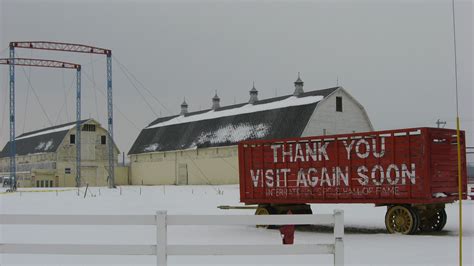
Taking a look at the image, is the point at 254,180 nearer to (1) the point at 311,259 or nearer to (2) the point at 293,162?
(2) the point at 293,162

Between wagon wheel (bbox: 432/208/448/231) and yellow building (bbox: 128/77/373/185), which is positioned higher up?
yellow building (bbox: 128/77/373/185)

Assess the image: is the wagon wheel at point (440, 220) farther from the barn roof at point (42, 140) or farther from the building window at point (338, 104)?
the barn roof at point (42, 140)

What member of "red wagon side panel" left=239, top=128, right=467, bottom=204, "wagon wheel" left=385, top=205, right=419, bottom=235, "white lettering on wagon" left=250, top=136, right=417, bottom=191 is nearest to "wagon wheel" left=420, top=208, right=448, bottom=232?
"red wagon side panel" left=239, top=128, right=467, bottom=204

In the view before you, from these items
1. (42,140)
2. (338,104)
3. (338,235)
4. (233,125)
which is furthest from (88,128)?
(338,235)

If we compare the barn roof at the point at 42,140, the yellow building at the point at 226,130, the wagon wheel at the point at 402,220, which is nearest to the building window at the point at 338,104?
the yellow building at the point at 226,130

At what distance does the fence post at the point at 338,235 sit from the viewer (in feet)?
25.6

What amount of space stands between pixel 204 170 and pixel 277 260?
1825 inches

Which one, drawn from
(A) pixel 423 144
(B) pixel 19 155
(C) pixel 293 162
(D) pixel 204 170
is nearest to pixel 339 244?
(A) pixel 423 144

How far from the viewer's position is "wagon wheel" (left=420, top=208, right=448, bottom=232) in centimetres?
1831

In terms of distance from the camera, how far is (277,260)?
12695 millimetres

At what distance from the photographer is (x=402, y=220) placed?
17219 mm

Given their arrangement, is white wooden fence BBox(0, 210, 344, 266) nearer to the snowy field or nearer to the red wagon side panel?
the snowy field

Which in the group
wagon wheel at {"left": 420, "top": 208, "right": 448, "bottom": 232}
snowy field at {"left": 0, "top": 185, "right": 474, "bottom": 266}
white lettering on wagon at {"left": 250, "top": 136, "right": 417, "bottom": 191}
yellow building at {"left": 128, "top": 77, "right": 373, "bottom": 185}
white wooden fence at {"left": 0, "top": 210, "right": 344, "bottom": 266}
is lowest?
snowy field at {"left": 0, "top": 185, "right": 474, "bottom": 266}

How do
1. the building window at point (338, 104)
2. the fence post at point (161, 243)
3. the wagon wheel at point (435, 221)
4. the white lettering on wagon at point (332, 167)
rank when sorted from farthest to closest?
the building window at point (338, 104) < the wagon wheel at point (435, 221) < the white lettering on wagon at point (332, 167) < the fence post at point (161, 243)
